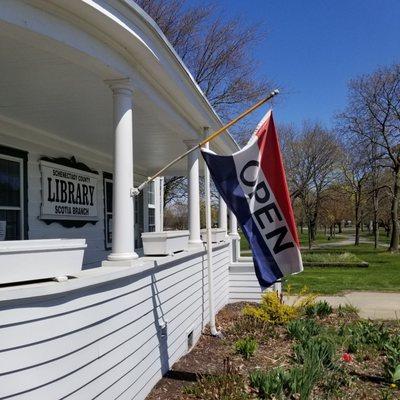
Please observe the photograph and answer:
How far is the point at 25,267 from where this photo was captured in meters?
3.39

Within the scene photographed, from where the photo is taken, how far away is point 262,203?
524 centimetres

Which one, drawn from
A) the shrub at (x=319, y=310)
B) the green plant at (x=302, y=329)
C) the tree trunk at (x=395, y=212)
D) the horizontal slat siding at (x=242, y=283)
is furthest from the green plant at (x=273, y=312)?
the tree trunk at (x=395, y=212)

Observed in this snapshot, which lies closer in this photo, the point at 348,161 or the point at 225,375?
the point at 225,375

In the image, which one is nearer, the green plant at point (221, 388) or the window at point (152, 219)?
the green plant at point (221, 388)

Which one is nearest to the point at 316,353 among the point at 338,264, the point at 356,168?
the point at 338,264

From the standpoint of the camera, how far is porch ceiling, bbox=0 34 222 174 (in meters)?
4.80

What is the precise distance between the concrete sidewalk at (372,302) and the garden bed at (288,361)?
78 cm

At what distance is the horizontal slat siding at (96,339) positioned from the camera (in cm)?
321

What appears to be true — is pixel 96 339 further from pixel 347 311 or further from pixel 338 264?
pixel 338 264

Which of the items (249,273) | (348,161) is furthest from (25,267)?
(348,161)

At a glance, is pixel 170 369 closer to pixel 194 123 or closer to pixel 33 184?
pixel 33 184

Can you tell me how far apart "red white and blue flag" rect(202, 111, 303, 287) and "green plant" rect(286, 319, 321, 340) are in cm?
210

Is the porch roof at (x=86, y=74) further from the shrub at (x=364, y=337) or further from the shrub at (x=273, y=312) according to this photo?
the shrub at (x=364, y=337)

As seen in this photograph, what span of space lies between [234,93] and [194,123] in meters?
15.7
